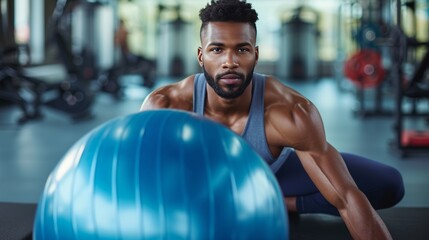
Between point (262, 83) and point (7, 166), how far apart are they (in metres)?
2.08

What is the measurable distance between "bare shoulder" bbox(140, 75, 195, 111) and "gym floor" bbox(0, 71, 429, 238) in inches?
41.2

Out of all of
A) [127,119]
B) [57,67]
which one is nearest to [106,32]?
[57,67]

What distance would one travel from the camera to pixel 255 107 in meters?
1.61

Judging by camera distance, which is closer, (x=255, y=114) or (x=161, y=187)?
(x=161, y=187)

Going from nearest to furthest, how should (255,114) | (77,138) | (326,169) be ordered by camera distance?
(326,169) → (255,114) → (77,138)

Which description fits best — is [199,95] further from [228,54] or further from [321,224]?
[321,224]

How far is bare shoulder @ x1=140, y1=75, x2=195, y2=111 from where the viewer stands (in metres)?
1.66

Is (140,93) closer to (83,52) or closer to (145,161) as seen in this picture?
(83,52)

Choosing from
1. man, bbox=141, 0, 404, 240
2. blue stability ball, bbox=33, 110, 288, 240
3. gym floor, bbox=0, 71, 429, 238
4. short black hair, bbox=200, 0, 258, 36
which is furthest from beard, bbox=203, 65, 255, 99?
gym floor, bbox=0, 71, 429, 238

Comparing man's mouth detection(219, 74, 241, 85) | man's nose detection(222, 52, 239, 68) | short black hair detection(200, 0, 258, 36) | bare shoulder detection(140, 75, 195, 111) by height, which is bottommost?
bare shoulder detection(140, 75, 195, 111)

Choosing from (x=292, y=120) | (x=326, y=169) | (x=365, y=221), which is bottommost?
(x=365, y=221)

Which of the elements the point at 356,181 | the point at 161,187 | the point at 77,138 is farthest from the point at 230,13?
the point at 77,138

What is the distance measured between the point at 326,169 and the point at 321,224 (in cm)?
46

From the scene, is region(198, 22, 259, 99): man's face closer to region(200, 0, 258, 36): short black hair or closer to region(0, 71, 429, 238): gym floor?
region(200, 0, 258, 36): short black hair
